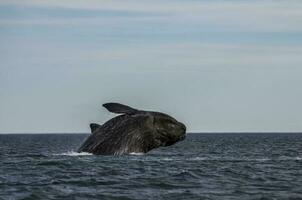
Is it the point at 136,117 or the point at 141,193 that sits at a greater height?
the point at 136,117

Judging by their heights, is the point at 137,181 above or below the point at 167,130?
below

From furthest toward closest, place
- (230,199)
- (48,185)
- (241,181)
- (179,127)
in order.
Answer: (179,127), (241,181), (48,185), (230,199)

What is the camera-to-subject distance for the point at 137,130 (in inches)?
1329

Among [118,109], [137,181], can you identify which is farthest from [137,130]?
[137,181]

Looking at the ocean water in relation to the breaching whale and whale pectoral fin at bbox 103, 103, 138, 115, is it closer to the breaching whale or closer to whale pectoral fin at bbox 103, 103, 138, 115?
the breaching whale

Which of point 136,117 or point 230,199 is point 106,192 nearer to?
point 230,199

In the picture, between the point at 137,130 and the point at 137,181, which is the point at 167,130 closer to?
the point at 137,130

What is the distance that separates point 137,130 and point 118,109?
1351 millimetres

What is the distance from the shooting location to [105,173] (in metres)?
29.1

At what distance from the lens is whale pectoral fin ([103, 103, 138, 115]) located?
109 ft

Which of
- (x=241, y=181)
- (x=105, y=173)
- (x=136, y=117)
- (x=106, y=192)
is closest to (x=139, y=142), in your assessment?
(x=136, y=117)

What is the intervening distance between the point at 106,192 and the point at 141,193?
113 cm

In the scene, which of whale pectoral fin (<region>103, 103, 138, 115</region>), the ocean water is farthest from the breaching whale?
the ocean water

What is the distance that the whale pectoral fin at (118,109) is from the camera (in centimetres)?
3319
